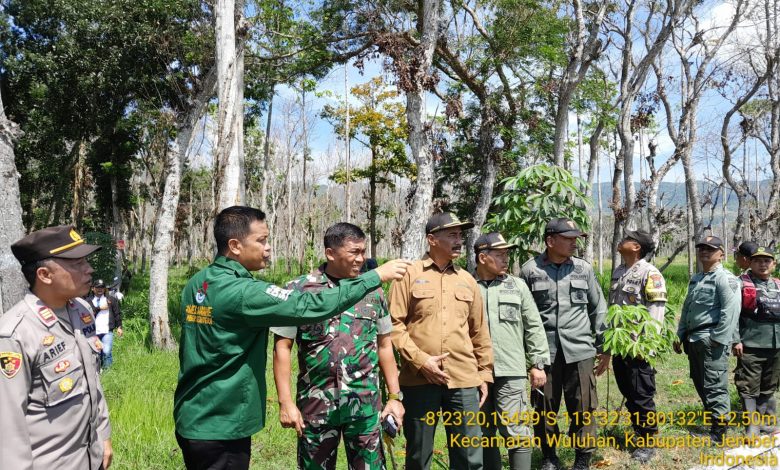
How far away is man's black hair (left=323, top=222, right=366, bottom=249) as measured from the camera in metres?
2.80

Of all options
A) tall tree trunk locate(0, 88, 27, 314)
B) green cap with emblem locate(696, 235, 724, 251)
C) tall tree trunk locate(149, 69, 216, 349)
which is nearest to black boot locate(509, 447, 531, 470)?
green cap with emblem locate(696, 235, 724, 251)

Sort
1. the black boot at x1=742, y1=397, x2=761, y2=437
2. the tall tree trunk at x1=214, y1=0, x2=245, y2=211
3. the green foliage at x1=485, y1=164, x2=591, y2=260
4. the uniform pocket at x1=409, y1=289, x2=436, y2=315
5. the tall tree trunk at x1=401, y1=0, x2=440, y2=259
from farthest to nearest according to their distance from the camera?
the tall tree trunk at x1=401, y1=0, x2=440, y2=259 → the tall tree trunk at x1=214, y1=0, x2=245, y2=211 → the black boot at x1=742, y1=397, x2=761, y2=437 → the green foliage at x1=485, y1=164, x2=591, y2=260 → the uniform pocket at x1=409, y1=289, x2=436, y2=315

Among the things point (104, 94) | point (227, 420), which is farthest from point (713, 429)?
point (104, 94)

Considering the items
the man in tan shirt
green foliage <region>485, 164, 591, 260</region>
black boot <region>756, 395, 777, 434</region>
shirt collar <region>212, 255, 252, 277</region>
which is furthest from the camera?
black boot <region>756, 395, 777, 434</region>

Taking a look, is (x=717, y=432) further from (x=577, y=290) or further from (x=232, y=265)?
(x=232, y=265)

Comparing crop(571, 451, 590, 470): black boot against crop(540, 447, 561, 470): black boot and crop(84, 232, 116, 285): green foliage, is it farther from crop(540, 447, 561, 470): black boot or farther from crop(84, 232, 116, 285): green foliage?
crop(84, 232, 116, 285): green foliage

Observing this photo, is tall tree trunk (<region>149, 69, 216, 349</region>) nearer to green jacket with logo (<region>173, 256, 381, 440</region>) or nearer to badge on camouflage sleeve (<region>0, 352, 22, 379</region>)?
green jacket with logo (<region>173, 256, 381, 440</region>)

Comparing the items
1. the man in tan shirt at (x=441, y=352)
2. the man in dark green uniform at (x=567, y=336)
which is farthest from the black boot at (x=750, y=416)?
the man in tan shirt at (x=441, y=352)

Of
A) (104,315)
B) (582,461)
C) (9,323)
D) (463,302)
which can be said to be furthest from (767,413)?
(104,315)

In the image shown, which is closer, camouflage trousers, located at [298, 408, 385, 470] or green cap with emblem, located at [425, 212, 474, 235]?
camouflage trousers, located at [298, 408, 385, 470]

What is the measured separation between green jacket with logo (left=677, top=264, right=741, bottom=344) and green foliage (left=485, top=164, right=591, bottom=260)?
129cm

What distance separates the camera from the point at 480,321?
3.49 m

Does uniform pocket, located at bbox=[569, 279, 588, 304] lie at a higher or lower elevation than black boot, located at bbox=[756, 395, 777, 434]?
higher

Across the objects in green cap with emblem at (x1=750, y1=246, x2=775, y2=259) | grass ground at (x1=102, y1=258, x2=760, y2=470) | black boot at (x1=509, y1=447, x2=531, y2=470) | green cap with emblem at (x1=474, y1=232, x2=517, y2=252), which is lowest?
grass ground at (x1=102, y1=258, x2=760, y2=470)
